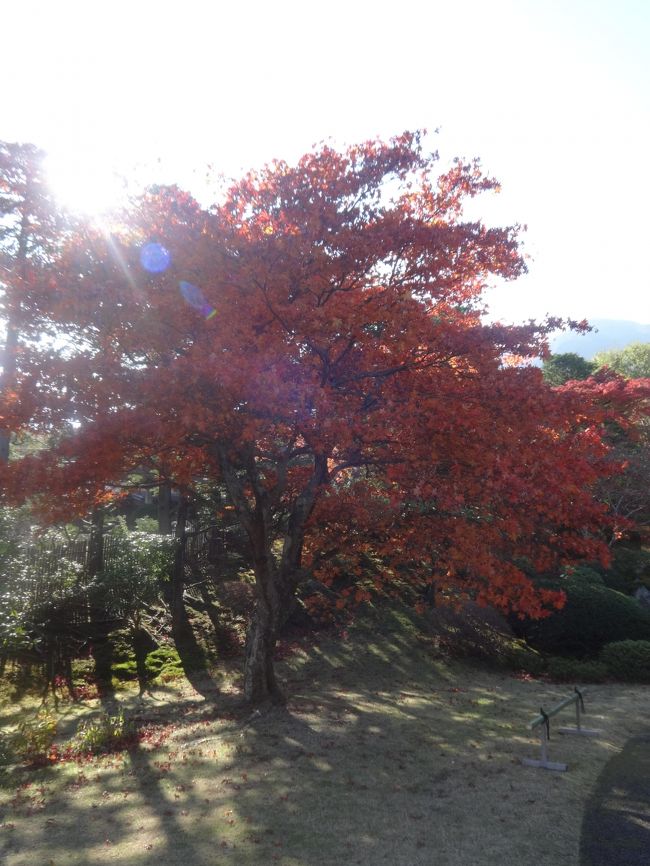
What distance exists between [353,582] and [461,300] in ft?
37.4

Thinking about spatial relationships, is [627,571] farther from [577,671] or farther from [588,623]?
[577,671]

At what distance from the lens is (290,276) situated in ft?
25.4

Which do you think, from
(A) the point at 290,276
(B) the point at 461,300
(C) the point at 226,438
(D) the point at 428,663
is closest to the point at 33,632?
(C) the point at 226,438

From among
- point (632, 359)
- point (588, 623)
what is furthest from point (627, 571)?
point (632, 359)

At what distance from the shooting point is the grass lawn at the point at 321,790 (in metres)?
5.57

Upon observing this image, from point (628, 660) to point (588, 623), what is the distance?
4.79 ft

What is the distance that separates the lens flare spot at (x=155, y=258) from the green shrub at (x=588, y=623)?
1272 centimetres

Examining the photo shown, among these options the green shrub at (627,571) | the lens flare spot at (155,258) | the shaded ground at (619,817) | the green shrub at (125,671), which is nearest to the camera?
the shaded ground at (619,817)

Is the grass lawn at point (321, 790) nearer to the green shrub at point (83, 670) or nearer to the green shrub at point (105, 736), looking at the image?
the green shrub at point (105, 736)

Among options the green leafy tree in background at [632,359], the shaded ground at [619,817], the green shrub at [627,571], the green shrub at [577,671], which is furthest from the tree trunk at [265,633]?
the green leafy tree in background at [632,359]

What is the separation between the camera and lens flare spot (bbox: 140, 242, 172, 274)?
7.68 metres

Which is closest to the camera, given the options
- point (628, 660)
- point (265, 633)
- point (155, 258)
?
point (155, 258)

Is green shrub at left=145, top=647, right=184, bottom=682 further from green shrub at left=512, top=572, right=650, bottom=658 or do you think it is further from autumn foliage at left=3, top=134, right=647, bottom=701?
green shrub at left=512, top=572, right=650, bottom=658

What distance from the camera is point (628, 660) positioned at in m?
14.1
